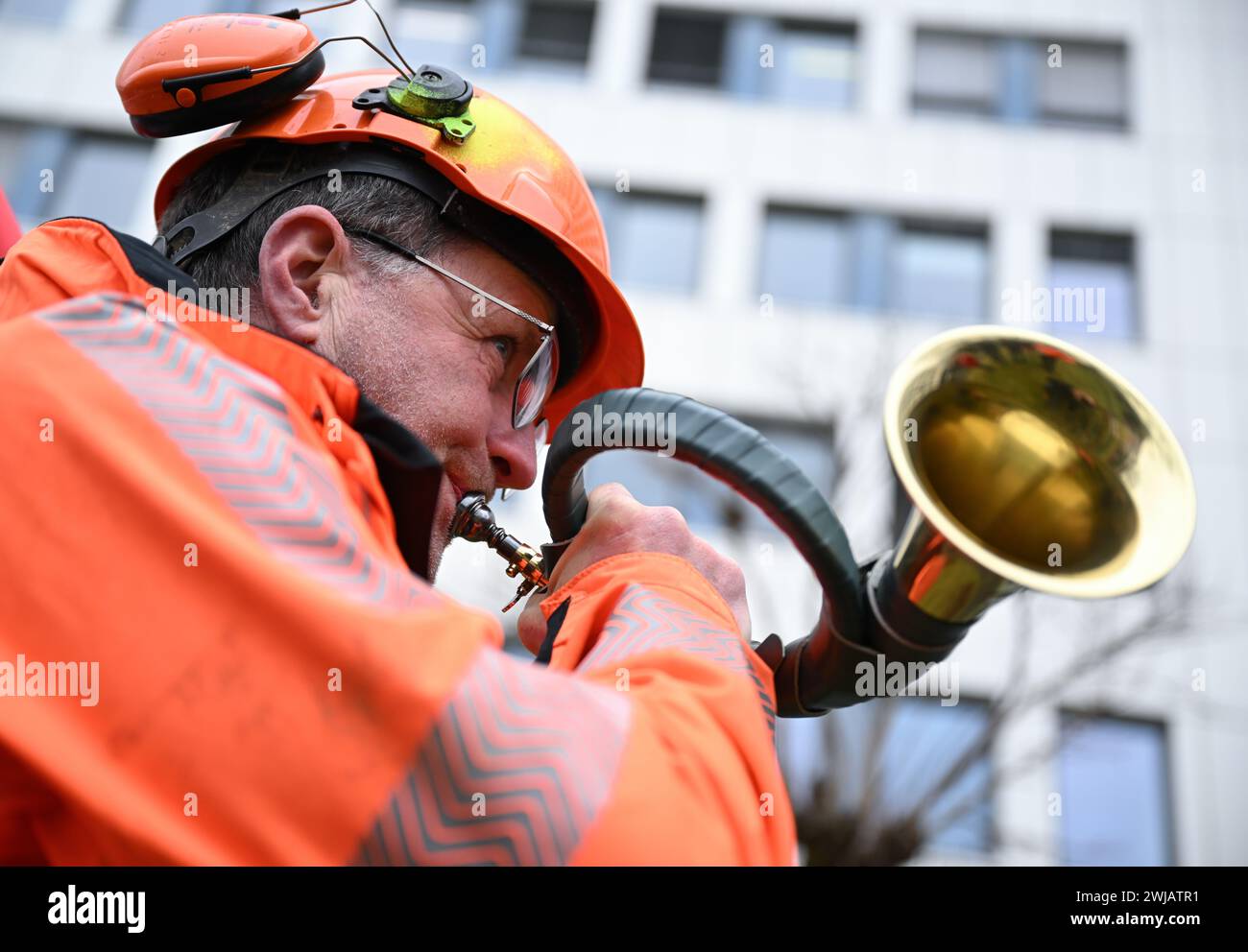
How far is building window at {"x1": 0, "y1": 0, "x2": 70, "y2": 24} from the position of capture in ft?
55.0

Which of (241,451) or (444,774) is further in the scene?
(241,451)

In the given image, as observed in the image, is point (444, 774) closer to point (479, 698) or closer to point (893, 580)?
point (479, 698)

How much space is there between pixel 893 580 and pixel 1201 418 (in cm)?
1361

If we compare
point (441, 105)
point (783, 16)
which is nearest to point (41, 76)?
point (783, 16)

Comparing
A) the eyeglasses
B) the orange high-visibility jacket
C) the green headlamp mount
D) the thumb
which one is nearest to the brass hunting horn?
the thumb

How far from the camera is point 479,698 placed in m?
1.33

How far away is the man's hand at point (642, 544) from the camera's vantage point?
2031 mm

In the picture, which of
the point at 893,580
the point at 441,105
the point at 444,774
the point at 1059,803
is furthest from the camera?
the point at 1059,803

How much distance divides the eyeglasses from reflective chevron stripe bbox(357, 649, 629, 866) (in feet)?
4.48

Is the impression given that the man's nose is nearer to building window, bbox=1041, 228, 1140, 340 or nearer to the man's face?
the man's face

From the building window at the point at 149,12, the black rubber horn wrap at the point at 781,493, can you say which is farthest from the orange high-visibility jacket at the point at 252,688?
Result: the building window at the point at 149,12

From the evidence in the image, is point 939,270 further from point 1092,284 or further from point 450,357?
point 450,357

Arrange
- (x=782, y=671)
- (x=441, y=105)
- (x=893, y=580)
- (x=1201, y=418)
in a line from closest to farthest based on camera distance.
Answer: (x=893, y=580), (x=782, y=671), (x=441, y=105), (x=1201, y=418)
